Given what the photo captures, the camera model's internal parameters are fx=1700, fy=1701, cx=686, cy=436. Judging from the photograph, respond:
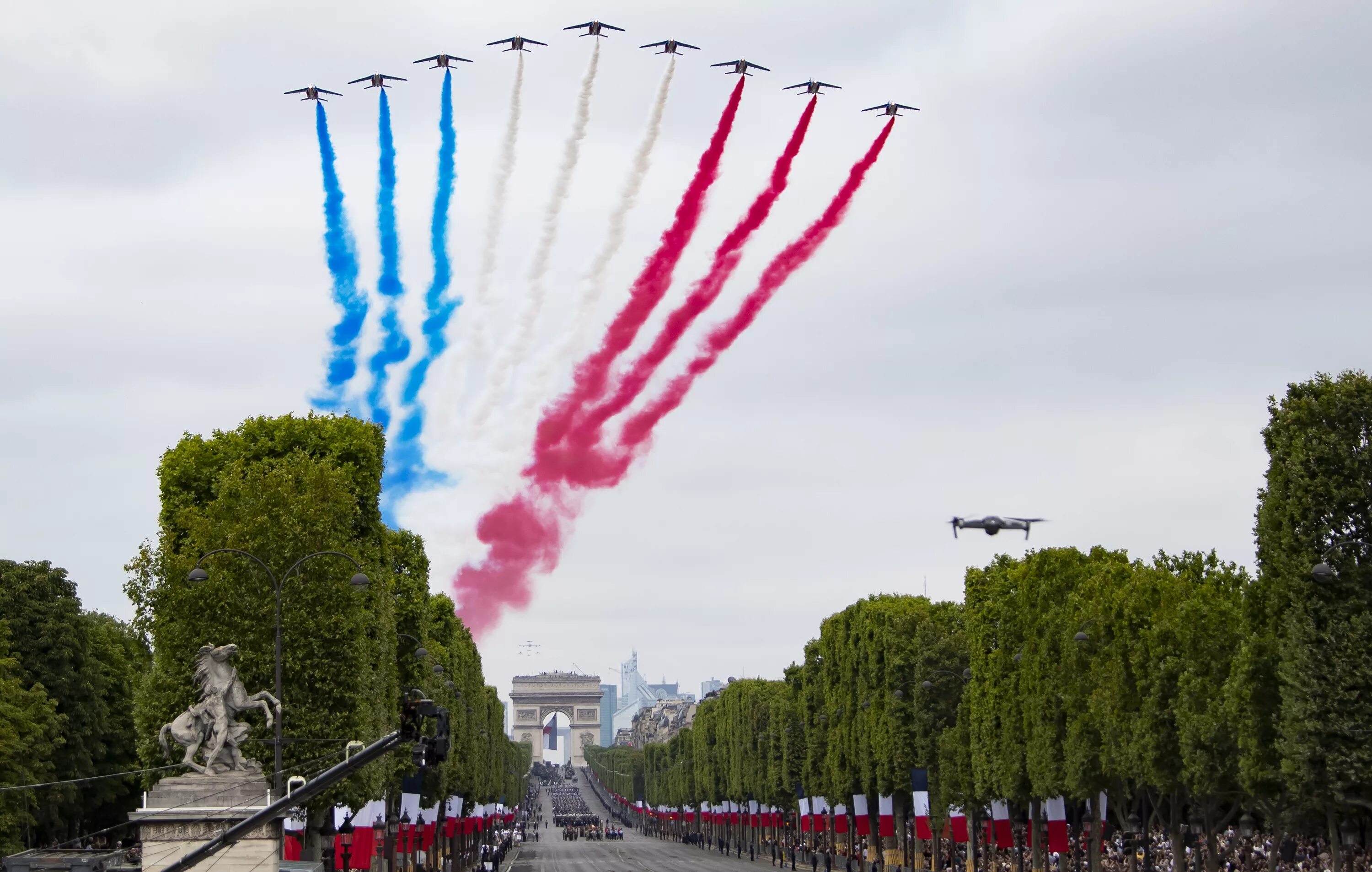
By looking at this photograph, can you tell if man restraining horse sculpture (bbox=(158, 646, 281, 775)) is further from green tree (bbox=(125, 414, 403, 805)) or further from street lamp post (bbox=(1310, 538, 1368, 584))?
Result: street lamp post (bbox=(1310, 538, 1368, 584))

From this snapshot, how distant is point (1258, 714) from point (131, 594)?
126ft

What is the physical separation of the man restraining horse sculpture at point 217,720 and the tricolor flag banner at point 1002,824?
44063mm

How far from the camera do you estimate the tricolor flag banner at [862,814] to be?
111 m

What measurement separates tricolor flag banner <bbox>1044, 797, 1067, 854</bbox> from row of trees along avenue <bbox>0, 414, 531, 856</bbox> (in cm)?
2739

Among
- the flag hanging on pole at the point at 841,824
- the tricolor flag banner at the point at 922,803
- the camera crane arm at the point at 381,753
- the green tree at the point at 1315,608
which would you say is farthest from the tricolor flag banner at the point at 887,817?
the camera crane arm at the point at 381,753

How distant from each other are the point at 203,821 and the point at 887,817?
2426 inches

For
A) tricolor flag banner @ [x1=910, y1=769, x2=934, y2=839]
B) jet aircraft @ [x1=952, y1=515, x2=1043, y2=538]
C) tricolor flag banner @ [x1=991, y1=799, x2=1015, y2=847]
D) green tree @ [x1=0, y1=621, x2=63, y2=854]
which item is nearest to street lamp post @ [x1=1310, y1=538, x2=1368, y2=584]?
jet aircraft @ [x1=952, y1=515, x2=1043, y2=538]

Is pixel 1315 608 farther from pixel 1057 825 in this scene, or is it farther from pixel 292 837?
pixel 292 837

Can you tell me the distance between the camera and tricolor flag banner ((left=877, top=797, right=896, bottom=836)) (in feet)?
322

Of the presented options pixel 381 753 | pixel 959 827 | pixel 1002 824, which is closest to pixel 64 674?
pixel 959 827

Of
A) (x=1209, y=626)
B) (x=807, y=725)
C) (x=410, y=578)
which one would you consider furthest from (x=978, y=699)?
(x=807, y=725)

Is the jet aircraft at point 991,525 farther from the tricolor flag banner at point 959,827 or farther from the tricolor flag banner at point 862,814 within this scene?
the tricolor flag banner at point 862,814

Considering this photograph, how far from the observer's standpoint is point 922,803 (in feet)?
282

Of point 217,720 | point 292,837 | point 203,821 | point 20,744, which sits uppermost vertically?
point 20,744
